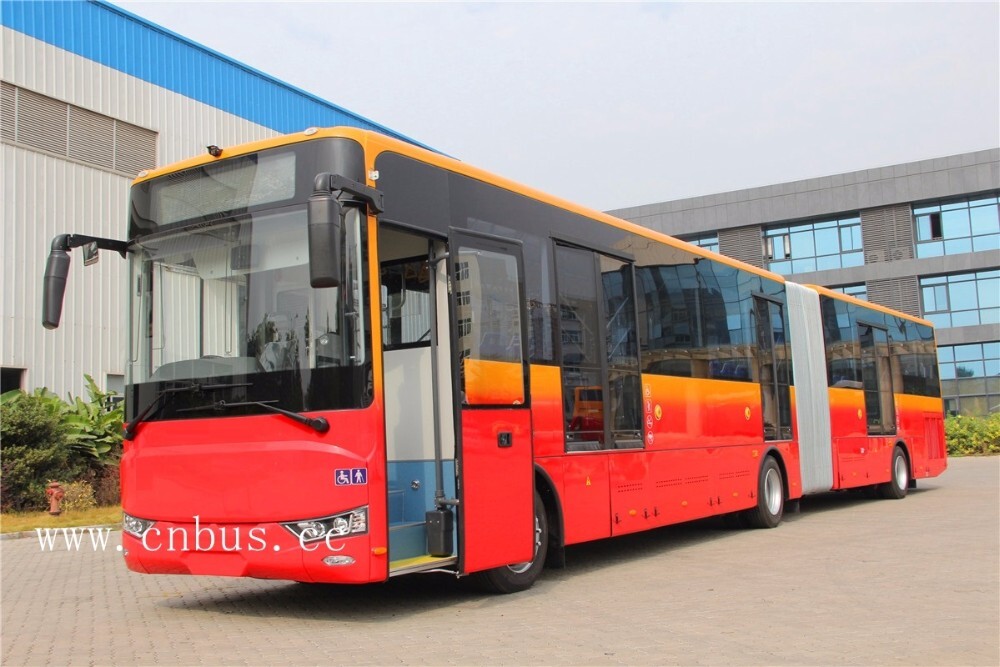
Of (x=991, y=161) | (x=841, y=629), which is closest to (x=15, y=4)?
(x=841, y=629)

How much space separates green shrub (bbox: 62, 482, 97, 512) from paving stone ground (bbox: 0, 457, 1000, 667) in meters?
4.03

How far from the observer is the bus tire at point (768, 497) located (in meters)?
13.6

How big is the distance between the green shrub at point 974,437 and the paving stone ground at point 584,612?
27766mm

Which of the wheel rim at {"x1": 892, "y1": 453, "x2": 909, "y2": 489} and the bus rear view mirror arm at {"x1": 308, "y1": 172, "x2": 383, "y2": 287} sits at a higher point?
the bus rear view mirror arm at {"x1": 308, "y1": 172, "x2": 383, "y2": 287}

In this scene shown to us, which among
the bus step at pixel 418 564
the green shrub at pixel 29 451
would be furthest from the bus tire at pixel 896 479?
the green shrub at pixel 29 451

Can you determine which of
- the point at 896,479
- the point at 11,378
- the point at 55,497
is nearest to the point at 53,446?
the point at 55,497

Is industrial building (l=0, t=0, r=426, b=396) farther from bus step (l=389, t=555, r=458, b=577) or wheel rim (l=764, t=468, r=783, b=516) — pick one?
bus step (l=389, t=555, r=458, b=577)

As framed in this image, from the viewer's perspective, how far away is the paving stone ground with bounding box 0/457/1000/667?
632cm

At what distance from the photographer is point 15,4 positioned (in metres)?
18.7

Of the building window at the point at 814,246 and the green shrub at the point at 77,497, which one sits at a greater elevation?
the building window at the point at 814,246

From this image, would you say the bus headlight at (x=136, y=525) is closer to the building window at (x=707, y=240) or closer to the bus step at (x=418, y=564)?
the bus step at (x=418, y=564)

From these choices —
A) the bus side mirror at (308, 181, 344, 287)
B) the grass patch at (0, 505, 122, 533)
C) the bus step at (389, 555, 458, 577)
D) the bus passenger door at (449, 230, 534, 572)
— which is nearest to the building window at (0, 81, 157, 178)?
the grass patch at (0, 505, 122, 533)

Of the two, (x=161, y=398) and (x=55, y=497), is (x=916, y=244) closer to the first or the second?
(x=55, y=497)

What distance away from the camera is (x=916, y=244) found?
45.2m
